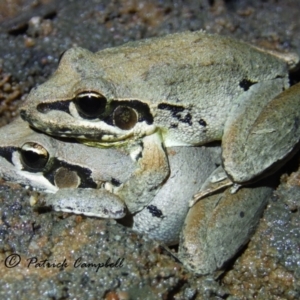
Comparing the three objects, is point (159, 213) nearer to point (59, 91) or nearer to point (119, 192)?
point (119, 192)

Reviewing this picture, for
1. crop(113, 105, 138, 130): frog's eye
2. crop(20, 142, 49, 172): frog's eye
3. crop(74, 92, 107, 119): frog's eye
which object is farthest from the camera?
crop(20, 142, 49, 172): frog's eye

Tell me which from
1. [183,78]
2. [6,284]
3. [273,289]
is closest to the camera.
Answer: [6,284]

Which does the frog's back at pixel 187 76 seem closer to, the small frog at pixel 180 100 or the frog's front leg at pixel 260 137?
the small frog at pixel 180 100

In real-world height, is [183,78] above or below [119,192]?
above

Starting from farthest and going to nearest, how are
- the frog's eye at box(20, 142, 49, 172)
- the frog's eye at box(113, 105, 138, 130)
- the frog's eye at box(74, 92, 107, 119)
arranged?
the frog's eye at box(20, 142, 49, 172)
the frog's eye at box(113, 105, 138, 130)
the frog's eye at box(74, 92, 107, 119)

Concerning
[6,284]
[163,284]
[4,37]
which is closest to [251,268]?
[163,284]

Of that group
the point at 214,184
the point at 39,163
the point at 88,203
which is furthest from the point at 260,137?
the point at 39,163

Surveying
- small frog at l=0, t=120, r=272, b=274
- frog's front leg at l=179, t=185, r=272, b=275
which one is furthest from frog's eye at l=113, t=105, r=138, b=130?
frog's front leg at l=179, t=185, r=272, b=275

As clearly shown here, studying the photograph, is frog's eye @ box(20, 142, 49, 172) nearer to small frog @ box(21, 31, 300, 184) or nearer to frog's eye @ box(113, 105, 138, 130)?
small frog @ box(21, 31, 300, 184)
